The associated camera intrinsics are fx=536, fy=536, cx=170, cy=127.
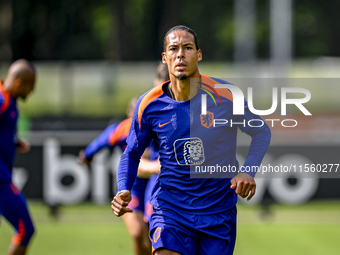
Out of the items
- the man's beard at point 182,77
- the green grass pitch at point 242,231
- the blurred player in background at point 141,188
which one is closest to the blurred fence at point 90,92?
the green grass pitch at point 242,231

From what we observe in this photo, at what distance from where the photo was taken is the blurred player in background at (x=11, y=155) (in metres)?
6.07

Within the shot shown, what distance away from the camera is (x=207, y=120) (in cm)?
397

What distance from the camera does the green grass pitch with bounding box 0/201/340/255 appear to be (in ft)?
26.9

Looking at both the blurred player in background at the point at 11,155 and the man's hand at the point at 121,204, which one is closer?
the man's hand at the point at 121,204

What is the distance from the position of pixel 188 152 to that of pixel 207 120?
28 centimetres

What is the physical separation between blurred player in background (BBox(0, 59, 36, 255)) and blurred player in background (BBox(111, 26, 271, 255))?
102 inches

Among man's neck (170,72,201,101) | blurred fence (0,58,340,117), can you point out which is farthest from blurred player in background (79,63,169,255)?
blurred fence (0,58,340,117)

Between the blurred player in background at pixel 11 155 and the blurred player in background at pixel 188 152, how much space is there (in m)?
2.59

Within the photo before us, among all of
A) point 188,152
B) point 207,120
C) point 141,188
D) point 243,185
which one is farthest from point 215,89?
point 141,188

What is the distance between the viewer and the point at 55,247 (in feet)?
27.2

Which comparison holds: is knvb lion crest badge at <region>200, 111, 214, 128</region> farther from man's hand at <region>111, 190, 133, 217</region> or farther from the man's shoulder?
man's hand at <region>111, 190, 133, 217</region>

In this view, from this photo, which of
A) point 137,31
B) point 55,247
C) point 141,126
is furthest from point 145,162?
point 137,31

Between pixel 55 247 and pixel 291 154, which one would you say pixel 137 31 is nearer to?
pixel 291 154

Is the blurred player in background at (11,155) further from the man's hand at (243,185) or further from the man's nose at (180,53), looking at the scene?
the man's hand at (243,185)
